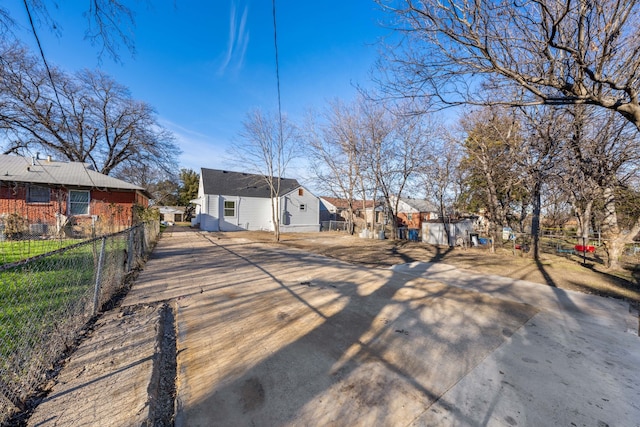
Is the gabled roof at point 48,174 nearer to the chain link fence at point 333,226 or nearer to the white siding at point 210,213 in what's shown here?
the white siding at point 210,213

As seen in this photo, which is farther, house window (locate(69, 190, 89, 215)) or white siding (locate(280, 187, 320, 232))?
white siding (locate(280, 187, 320, 232))

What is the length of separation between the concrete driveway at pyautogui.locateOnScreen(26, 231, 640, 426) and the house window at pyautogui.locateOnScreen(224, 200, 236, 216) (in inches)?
719

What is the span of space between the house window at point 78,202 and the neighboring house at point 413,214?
25.7m

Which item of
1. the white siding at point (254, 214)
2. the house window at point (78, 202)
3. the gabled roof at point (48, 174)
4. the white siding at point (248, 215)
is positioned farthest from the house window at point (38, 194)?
the white siding at point (254, 214)

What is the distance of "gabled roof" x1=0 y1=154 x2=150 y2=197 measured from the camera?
41.2 feet

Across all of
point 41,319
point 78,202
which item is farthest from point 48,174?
point 41,319

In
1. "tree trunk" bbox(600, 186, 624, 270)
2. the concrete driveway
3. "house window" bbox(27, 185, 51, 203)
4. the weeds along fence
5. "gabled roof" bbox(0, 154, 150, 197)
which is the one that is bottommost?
the concrete driveway

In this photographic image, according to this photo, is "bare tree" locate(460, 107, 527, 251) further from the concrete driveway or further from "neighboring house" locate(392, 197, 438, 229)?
"neighboring house" locate(392, 197, 438, 229)

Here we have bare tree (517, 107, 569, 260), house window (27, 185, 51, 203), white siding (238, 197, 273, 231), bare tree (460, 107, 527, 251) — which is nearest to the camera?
bare tree (517, 107, 569, 260)

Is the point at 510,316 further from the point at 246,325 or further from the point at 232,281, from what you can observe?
the point at 232,281

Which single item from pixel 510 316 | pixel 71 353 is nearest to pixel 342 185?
pixel 510 316

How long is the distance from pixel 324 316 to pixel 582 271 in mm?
8022

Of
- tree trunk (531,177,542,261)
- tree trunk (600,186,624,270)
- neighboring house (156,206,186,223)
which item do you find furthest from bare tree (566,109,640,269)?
neighboring house (156,206,186,223)

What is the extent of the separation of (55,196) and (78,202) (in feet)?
3.09
